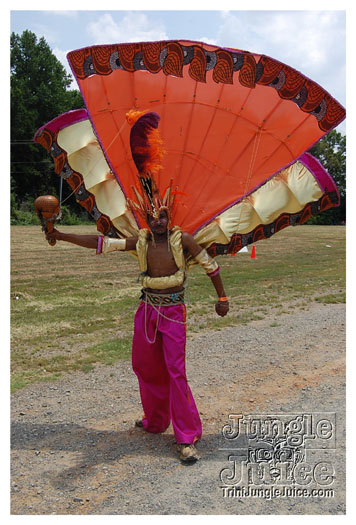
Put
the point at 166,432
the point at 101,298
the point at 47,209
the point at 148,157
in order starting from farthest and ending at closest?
the point at 101,298
the point at 166,432
the point at 47,209
the point at 148,157

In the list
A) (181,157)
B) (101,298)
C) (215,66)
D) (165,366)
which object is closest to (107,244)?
(181,157)

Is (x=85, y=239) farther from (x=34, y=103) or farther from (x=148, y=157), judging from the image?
(x=34, y=103)

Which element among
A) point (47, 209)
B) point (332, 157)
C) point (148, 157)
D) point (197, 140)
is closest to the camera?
point (148, 157)

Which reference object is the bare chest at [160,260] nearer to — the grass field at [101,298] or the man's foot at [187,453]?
the grass field at [101,298]

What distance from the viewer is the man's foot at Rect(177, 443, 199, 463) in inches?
151

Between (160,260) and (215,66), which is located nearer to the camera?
(215,66)

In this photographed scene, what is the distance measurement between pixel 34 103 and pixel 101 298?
→ 2824 cm

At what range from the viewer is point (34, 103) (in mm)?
34188

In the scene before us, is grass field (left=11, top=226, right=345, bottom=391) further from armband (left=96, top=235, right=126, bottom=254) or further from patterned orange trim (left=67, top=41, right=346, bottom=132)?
patterned orange trim (left=67, top=41, right=346, bottom=132)

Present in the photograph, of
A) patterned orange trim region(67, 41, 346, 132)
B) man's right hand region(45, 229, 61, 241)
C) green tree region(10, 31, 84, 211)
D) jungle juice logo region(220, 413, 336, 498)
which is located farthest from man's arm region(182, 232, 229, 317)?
green tree region(10, 31, 84, 211)

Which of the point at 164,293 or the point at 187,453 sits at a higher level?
the point at 164,293

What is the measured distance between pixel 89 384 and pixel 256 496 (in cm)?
259

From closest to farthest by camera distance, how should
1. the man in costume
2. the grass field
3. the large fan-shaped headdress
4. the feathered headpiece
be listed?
the feathered headpiece → the large fan-shaped headdress → the man in costume → the grass field

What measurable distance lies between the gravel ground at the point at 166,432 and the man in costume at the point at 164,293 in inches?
14.4
